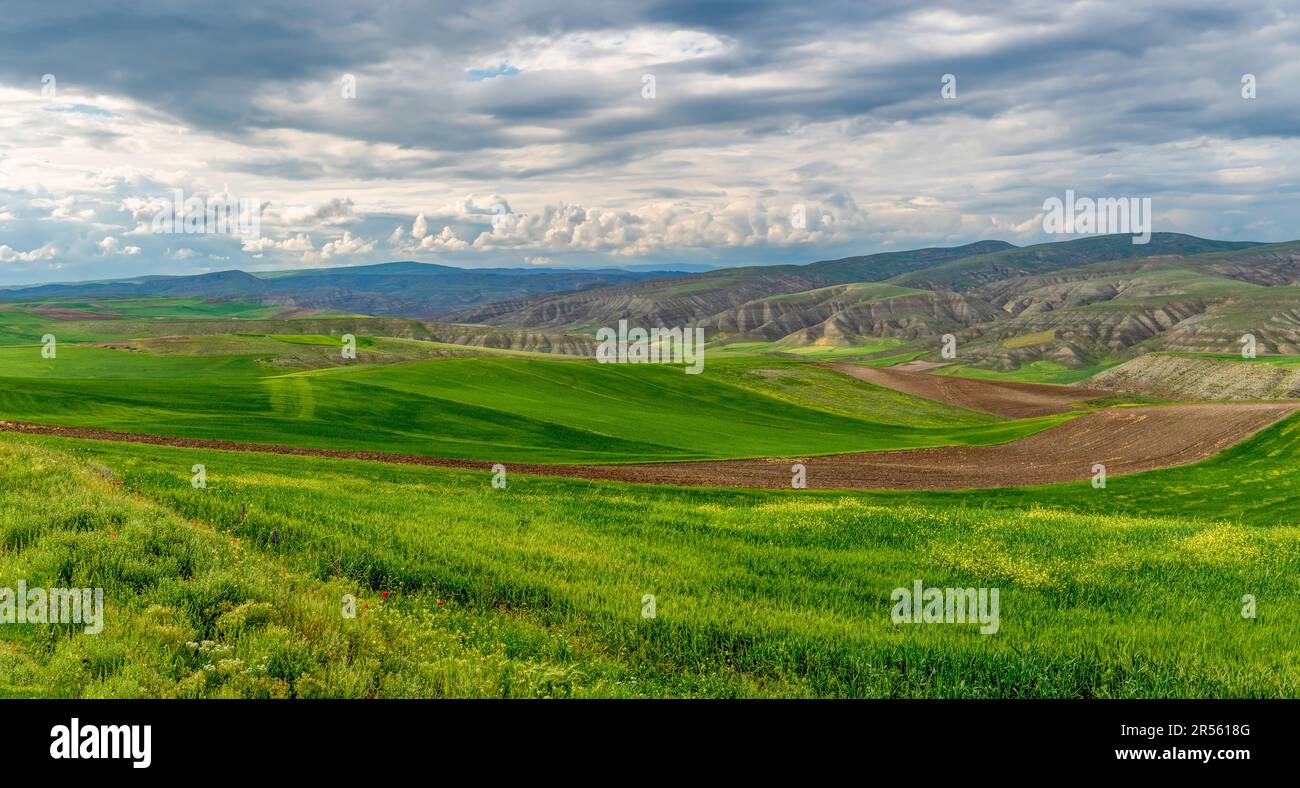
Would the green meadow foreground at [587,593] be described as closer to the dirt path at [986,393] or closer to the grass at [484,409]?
the grass at [484,409]

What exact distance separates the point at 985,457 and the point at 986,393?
86049mm

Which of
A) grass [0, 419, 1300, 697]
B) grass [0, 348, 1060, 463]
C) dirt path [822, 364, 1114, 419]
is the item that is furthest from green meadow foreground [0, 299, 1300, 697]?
dirt path [822, 364, 1114, 419]

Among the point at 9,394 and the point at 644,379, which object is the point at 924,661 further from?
the point at 644,379

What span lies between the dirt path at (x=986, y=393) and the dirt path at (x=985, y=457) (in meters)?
46.2

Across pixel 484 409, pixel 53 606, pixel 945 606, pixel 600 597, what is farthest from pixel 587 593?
pixel 484 409

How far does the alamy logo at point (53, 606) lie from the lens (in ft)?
33.8

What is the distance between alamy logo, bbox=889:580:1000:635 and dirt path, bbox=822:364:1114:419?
420 feet

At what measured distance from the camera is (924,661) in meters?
11.4

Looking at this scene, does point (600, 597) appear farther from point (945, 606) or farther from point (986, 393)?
point (986, 393)

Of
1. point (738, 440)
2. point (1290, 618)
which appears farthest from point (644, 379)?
point (1290, 618)
